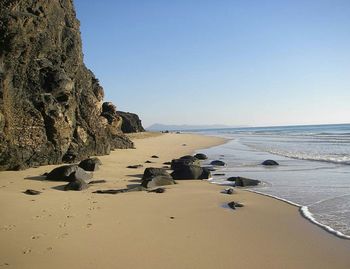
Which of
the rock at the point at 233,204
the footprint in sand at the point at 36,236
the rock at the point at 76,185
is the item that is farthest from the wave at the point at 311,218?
the rock at the point at 76,185

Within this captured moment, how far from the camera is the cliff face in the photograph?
1403cm

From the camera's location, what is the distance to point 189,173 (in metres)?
14.2

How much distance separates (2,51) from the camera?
1411 cm

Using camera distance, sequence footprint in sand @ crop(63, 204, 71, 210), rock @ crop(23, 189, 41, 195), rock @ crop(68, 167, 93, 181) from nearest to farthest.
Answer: footprint in sand @ crop(63, 204, 71, 210) → rock @ crop(23, 189, 41, 195) → rock @ crop(68, 167, 93, 181)

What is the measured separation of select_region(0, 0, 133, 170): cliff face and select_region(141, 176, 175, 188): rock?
5.33m

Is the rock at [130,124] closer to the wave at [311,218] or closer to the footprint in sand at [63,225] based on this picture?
the wave at [311,218]

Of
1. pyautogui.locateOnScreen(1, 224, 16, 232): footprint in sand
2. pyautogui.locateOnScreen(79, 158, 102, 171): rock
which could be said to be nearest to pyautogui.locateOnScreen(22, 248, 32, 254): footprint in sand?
pyautogui.locateOnScreen(1, 224, 16, 232): footprint in sand

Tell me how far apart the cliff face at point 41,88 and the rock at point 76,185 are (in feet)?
12.5

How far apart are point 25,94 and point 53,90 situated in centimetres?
156

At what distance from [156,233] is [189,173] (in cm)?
737

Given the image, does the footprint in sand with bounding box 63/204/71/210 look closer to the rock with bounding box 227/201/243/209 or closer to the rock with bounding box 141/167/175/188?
the rock with bounding box 141/167/175/188

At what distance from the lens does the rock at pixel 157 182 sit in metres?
11.8

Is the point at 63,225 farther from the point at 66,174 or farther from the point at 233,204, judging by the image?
the point at 66,174

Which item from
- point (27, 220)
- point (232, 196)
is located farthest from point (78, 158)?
point (27, 220)
